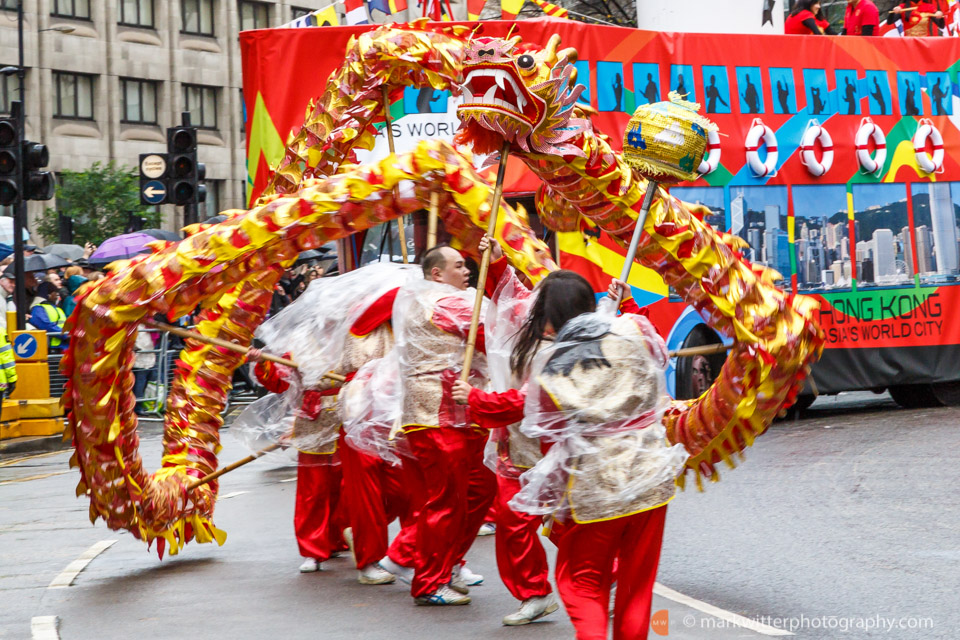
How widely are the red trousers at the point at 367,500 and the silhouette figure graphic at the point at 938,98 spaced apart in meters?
9.48

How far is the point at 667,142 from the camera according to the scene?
6.45m

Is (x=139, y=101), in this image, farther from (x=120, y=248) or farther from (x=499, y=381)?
(x=499, y=381)

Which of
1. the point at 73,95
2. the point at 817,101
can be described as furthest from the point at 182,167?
the point at 73,95

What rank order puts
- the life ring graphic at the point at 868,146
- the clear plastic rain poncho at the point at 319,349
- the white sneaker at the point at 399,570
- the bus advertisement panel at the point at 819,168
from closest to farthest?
1. the white sneaker at the point at 399,570
2. the clear plastic rain poncho at the point at 319,349
3. the bus advertisement panel at the point at 819,168
4. the life ring graphic at the point at 868,146

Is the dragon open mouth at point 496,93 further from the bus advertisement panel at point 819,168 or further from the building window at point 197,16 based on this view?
the building window at point 197,16

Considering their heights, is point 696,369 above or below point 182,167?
below

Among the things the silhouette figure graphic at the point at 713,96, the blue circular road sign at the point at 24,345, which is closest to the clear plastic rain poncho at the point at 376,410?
the silhouette figure graphic at the point at 713,96

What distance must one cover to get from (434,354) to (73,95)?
42.0 meters

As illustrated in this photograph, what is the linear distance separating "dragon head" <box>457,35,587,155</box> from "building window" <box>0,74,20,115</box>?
4023 centimetres

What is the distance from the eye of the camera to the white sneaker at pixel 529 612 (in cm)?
622

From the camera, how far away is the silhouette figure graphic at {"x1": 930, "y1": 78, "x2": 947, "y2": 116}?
14492mm

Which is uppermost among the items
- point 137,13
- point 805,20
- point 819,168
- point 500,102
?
point 137,13

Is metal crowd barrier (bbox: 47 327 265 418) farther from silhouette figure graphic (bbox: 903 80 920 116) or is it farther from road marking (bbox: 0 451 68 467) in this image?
silhouette figure graphic (bbox: 903 80 920 116)

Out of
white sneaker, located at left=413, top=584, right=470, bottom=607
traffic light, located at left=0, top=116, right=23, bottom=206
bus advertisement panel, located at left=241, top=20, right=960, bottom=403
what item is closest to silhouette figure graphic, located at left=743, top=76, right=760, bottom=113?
bus advertisement panel, located at left=241, top=20, right=960, bottom=403
